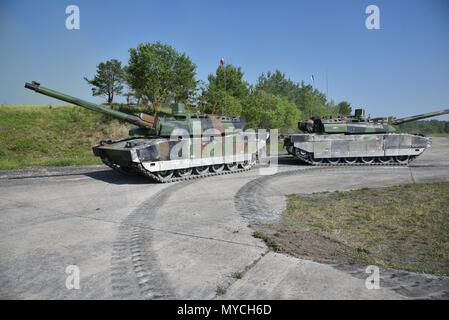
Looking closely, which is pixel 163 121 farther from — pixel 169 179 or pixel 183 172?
pixel 169 179

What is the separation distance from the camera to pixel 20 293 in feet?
12.8

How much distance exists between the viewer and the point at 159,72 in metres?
29.4

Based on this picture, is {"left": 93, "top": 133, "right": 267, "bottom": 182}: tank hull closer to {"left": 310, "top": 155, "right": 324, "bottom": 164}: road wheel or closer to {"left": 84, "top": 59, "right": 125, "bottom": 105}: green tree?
{"left": 310, "top": 155, "right": 324, "bottom": 164}: road wheel

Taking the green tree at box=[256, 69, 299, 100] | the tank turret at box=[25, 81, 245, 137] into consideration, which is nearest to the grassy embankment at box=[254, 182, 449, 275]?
the tank turret at box=[25, 81, 245, 137]

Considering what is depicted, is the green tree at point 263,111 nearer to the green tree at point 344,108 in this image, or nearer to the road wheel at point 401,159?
the road wheel at point 401,159

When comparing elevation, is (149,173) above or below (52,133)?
below

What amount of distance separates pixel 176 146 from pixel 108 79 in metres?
32.6

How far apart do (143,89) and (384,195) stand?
86.2 feet

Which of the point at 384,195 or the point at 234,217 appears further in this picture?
the point at 384,195

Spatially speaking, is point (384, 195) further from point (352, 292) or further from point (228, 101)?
point (228, 101)

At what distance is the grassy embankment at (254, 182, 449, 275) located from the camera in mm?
4969

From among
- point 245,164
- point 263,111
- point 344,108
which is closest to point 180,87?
point 263,111

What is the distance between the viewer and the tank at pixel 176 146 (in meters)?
11.4
